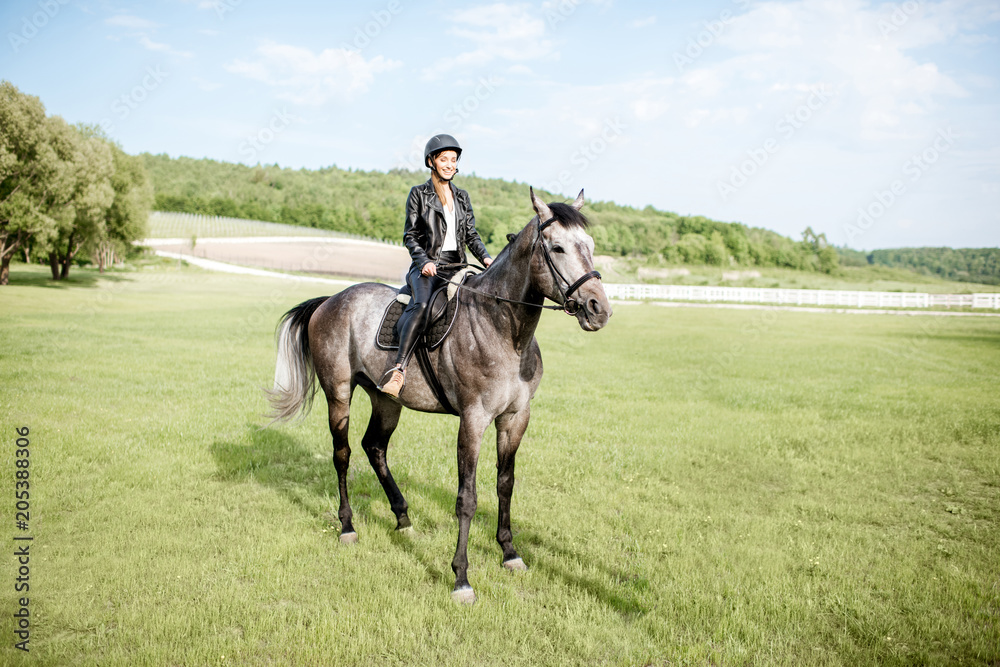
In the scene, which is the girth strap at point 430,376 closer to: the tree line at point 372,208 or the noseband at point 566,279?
the noseband at point 566,279

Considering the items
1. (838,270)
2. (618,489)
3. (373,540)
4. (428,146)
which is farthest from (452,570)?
(838,270)

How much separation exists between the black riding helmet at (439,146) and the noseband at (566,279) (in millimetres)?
1367

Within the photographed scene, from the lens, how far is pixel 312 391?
7566mm

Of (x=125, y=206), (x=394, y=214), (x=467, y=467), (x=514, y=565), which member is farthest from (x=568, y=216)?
(x=394, y=214)

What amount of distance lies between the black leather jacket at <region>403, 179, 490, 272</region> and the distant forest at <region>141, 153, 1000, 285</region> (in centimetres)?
8186

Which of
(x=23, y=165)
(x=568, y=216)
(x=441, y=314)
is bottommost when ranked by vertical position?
(x=441, y=314)

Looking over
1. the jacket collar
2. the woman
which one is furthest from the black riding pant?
the jacket collar

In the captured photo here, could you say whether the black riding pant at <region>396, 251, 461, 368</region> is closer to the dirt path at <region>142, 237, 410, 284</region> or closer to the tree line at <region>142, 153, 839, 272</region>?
the dirt path at <region>142, 237, 410, 284</region>

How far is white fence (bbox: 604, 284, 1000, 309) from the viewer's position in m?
44.0

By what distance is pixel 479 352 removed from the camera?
5379 mm

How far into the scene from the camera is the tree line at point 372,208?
3905 inches

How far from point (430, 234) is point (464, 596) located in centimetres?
338

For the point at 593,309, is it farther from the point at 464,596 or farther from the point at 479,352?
the point at 464,596

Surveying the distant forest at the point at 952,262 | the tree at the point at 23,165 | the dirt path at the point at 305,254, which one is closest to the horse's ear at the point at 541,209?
the tree at the point at 23,165
